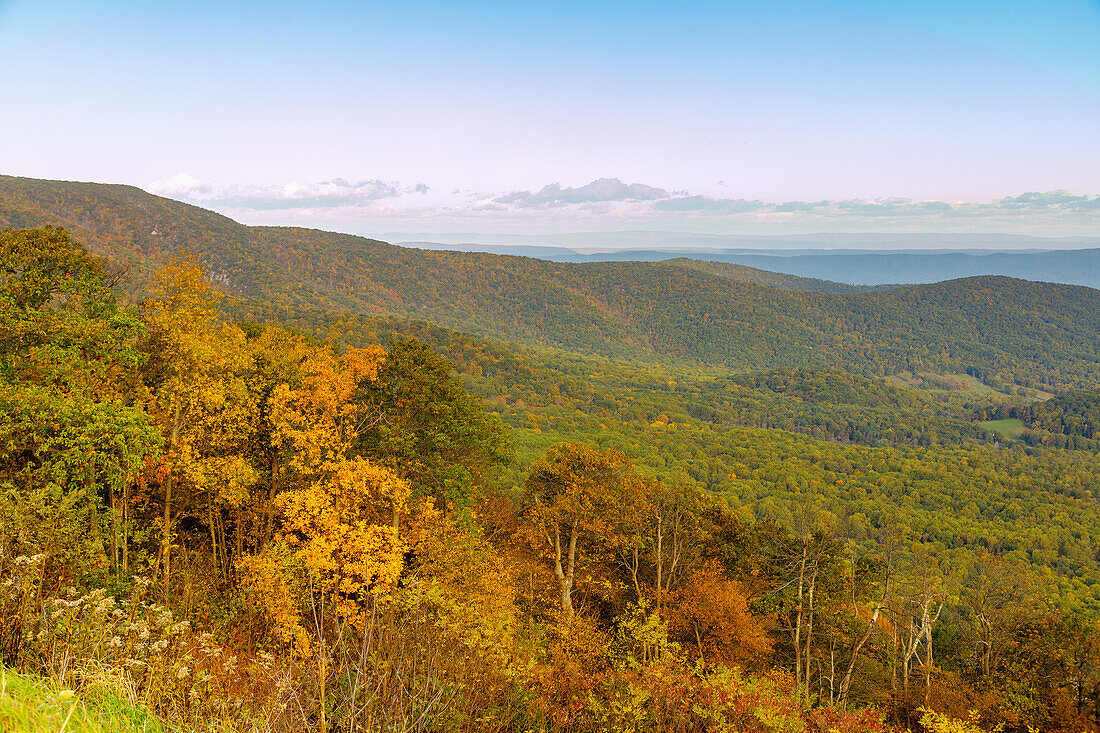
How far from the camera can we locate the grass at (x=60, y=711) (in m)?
2.97

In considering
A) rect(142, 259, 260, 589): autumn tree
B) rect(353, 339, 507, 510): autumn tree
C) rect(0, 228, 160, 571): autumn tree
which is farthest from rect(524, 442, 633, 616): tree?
rect(0, 228, 160, 571): autumn tree

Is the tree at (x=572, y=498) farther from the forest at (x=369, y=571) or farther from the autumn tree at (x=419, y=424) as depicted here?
the autumn tree at (x=419, y=424)

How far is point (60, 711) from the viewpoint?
10.3 ft

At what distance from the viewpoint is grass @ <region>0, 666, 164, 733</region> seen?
2975 mm

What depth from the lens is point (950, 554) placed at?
3351 inches

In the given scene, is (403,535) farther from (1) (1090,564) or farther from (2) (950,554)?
(1) (1090,564)

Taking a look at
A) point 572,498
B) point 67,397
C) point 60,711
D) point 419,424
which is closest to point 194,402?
point 67,397

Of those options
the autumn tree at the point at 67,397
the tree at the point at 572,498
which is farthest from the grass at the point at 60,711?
the tree at the point at 572,498

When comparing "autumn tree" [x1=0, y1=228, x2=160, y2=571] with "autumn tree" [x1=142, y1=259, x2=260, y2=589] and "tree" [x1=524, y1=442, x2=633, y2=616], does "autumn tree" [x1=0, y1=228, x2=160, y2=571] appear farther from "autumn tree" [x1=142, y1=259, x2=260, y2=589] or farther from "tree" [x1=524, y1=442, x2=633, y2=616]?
"tree" [x1=524, y1=442, x2=633, y2=616]

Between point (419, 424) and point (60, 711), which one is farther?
point (419, 424)

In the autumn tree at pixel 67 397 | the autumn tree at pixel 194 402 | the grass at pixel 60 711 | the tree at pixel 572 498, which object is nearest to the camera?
the grass at pixel 60 711

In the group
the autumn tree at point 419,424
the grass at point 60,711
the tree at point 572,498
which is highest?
the grass at point 60,711

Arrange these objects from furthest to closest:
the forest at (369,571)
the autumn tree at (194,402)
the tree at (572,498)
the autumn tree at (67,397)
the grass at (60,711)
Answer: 1. the tree at (572,498)
2. the autumn tree at (194,402)
3. the autumn tree at (67,397)
4. the forest at (369,571)
5. the grass at (60,711)

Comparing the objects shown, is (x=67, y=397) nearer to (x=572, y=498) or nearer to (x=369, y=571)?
(x=369, y=571)
